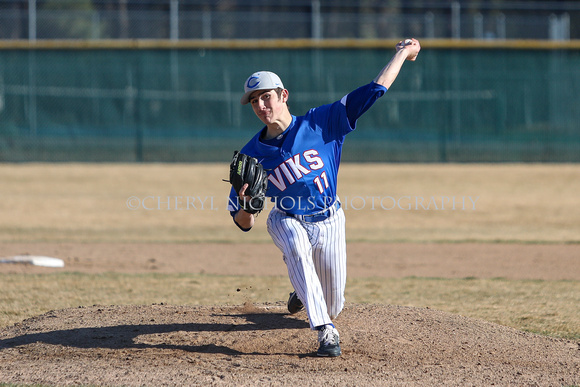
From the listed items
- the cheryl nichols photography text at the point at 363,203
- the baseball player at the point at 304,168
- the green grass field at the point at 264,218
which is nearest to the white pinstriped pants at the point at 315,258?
the baseball player at the point at 304,168

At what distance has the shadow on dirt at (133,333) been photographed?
4105mm

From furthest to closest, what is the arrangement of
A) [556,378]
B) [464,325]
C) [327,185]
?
[464,325]
[327,185]
[556,378]

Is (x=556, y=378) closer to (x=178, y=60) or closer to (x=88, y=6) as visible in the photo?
(x=178, y=60)

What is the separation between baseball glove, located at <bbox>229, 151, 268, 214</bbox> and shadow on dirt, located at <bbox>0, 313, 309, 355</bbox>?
0.80 m

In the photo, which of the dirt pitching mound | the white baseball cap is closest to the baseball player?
the white baseball cap

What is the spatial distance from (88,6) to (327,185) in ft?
76.5

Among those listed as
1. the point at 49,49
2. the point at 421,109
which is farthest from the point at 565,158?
the point at 49,49

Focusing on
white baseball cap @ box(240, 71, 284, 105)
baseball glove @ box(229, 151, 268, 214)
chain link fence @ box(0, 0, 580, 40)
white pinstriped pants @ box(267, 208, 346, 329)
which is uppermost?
chain link fence @ box(0, 0, 580, 40)

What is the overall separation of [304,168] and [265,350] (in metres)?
0.99

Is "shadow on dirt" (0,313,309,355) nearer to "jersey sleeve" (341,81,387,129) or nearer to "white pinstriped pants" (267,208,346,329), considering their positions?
"white pinstriped pants" (267,208,346,329)

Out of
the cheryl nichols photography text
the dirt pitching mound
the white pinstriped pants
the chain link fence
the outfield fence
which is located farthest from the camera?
the chain link fence

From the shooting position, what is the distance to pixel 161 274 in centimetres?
705

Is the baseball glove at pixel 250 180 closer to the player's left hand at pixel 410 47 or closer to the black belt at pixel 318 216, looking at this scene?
the black belt at pixel 318 216

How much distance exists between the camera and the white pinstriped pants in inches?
151
